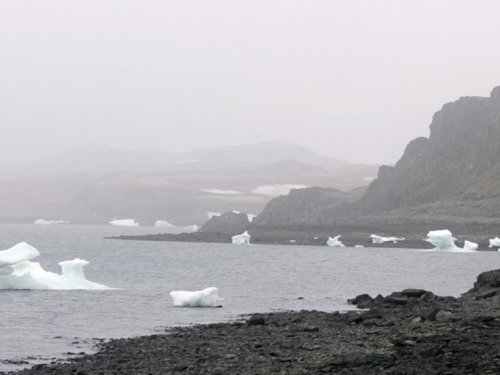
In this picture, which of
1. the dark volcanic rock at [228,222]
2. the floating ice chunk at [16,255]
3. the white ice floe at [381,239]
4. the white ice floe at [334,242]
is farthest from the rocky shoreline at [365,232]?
the floating ice chunk at [16,255]

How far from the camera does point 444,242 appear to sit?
9444 cm

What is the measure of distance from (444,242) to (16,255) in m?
59.9

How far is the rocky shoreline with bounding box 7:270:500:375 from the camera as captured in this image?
19.3 metres

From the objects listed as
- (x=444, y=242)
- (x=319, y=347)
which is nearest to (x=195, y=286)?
(x=319, y=347)

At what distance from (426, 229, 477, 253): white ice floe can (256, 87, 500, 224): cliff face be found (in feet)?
187

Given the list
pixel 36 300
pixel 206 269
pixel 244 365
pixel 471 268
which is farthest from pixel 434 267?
pixel 244 365

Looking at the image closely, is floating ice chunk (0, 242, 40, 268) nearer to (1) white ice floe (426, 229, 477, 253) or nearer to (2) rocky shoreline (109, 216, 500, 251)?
(1) white ice floe (426, 229, 477, 253)

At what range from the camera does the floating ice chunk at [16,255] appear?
137 ft

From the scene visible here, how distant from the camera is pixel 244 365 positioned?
2125cm

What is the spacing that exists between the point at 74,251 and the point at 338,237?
113 ft

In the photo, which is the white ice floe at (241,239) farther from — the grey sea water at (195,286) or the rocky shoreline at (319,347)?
the rocky shoreline at (319,347)

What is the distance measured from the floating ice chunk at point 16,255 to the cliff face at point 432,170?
116m

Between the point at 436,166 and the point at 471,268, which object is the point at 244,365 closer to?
the point at 471,268

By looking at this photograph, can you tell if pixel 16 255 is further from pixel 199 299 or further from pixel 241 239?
pixel 241 239
